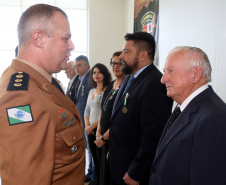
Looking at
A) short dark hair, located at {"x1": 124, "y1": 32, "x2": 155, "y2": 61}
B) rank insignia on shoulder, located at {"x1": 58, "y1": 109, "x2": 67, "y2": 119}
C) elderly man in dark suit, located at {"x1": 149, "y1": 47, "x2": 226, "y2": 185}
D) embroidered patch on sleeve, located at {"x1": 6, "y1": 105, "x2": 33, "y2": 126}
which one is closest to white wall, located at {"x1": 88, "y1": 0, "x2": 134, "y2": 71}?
short dark hair, located at {"x1": 124, "y1": 32, "x2": 155, "y2": 61}

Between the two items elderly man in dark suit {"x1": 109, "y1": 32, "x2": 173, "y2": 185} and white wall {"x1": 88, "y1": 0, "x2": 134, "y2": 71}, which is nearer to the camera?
elderly man in dark suit {"x1": 109, "y1": 32, "x2": 173, "y2": 185}

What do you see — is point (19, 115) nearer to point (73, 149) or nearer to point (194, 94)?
point (73, 149)

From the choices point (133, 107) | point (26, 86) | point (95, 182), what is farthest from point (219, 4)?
point (95, 182)

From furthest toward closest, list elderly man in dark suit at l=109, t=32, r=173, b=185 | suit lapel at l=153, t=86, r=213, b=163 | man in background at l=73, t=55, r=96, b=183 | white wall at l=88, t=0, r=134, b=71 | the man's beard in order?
1. white wall at l=88, t=0, r=134, b=71
2. man in background at l=73, t=55, r=96, b=183
3. the man's beard
4. elderly man in dark suit at l=109, t=32, r=173, b=185
5. suit lapel at l=153, t=86, r=213, b=163

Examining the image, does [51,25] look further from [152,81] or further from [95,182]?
[95,182]

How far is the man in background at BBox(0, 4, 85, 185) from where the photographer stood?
0.74 metres

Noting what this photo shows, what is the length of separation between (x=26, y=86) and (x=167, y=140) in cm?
78

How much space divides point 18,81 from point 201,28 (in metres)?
1.99

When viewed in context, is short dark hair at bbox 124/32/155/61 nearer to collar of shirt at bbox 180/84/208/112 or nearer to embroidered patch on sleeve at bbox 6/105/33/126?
collar of shirt at bbox 180/84/208/112

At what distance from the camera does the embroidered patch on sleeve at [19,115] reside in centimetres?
75

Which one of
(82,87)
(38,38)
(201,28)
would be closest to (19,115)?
(38,38)

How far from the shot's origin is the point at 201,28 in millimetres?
2178

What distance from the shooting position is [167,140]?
3.69ft

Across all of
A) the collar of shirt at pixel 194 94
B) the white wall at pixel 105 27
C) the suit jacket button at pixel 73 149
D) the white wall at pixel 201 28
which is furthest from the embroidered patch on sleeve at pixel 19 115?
the white wall at pixel 105 27
